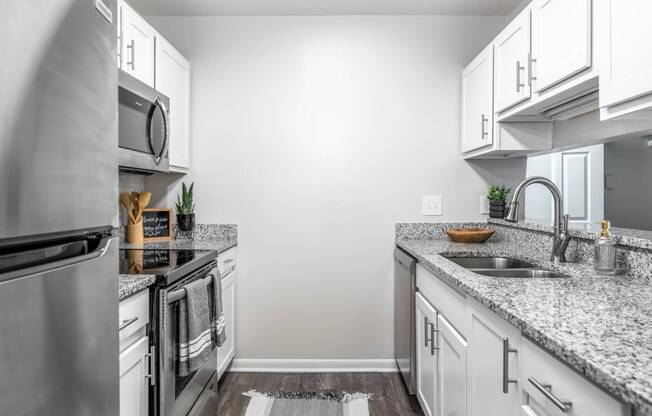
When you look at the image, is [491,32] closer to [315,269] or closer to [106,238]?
[315,269]

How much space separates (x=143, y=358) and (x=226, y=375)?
4.47 feet

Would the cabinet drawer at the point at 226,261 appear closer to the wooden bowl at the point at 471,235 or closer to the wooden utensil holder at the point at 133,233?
the wooden utensil holder at the point at 133,233

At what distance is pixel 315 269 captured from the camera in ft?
9.11

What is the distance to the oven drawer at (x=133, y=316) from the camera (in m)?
1.28

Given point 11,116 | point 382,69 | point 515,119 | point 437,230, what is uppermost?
point 382,69

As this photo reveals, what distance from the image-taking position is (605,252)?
4.75ft

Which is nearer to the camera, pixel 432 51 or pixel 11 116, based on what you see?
pixel 11 116

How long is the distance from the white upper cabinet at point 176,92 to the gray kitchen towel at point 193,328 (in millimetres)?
1047

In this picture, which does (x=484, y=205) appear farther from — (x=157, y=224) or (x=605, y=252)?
(x=157, y=224)

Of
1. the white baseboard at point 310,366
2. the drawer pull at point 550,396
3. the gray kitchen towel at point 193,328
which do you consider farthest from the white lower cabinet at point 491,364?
the white baseboard at point 310,366

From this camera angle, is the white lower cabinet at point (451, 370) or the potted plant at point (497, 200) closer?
the white lower cabinet at point (451, 370)

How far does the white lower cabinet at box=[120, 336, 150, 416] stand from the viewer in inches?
50.6

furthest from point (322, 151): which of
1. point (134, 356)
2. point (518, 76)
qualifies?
point (134, 356)

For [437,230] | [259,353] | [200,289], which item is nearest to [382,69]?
[437,230]
